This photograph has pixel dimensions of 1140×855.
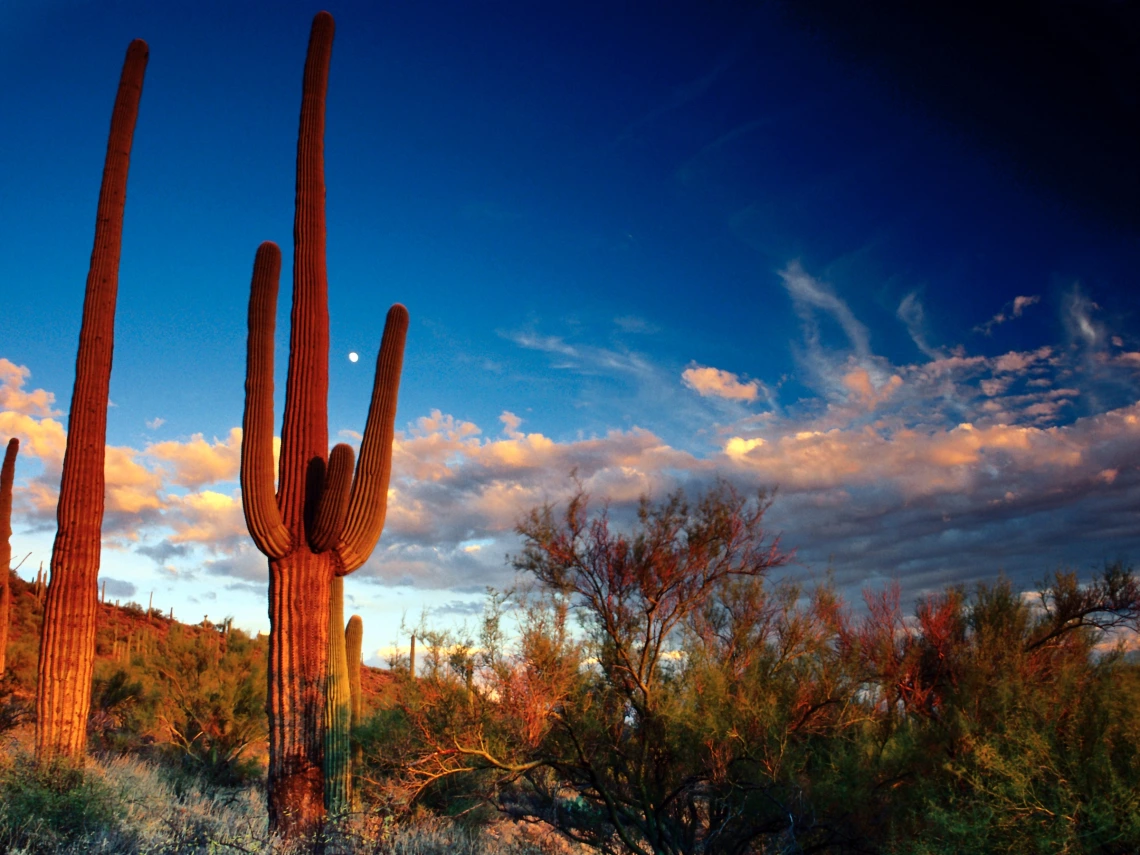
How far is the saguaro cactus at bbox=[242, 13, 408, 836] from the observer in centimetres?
907

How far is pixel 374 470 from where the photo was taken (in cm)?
1020

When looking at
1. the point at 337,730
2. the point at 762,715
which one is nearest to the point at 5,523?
the point at 337,730

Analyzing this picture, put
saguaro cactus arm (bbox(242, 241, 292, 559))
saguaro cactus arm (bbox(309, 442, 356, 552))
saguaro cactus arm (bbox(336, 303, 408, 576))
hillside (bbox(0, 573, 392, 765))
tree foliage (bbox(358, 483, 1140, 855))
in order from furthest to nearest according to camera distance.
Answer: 1. hillside (bbox(0, 573, 392, 765))
2. saguaro cactus arm (bbox(336, 303, 408, 576))
3. saguaro cactus arm (bbox(309, 442, 356, 552))
4. saguaro cactus arm (bbox(242, 241, 292, 559))
5. tree foliage (bbox(358, 483, 1140, 855))

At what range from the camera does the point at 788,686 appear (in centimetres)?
1004

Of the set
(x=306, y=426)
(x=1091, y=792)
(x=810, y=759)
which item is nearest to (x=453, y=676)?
(x=306, y=426)

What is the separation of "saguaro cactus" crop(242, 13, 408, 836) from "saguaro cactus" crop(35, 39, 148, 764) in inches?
105

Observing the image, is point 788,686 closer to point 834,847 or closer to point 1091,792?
point 834,847

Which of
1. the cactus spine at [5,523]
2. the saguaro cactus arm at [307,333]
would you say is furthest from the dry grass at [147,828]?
the cactus spine at [5,523]

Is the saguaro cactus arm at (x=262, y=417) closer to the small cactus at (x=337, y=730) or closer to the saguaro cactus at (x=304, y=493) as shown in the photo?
the saguaro cactus at (x=304, y=493)

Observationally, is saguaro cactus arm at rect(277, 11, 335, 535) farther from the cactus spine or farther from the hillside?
the cactus spine

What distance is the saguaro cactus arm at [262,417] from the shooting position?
9391mm

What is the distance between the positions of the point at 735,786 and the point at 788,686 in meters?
1.84

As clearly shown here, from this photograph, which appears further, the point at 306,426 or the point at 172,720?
the point at 172,720

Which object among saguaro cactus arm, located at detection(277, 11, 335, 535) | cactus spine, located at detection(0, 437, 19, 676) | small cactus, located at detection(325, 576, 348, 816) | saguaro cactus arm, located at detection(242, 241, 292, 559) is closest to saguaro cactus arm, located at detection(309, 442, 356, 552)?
saguaro cactus arm, located at detection(277, 11, 335, 535)
